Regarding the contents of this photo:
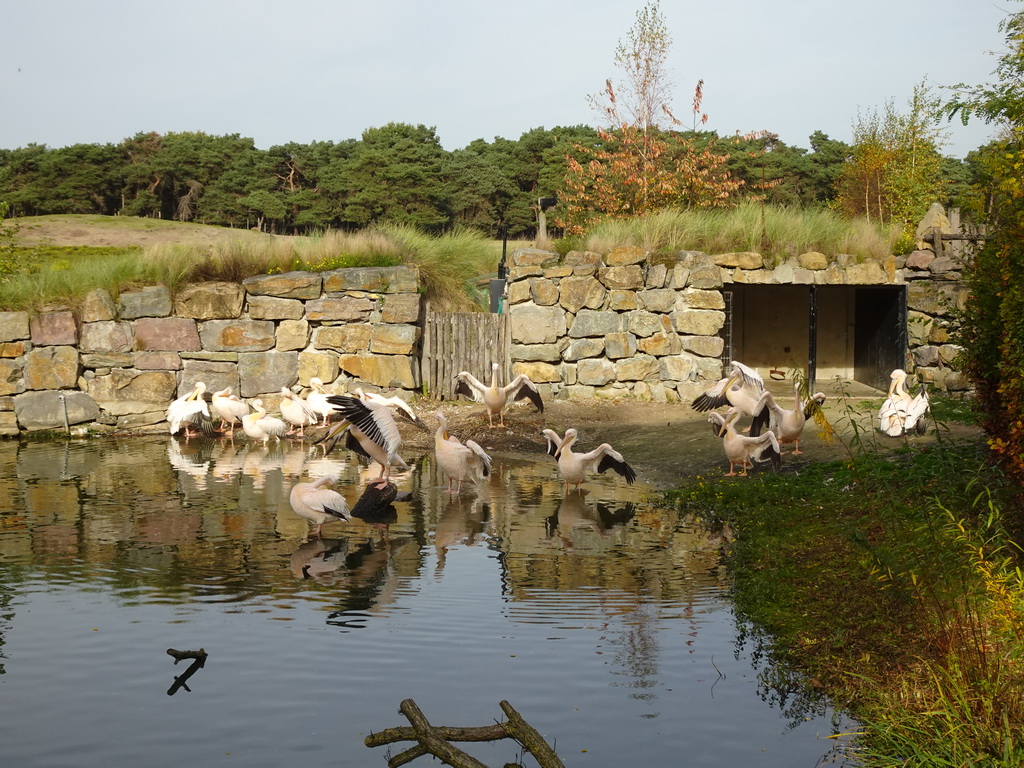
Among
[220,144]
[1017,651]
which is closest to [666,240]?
[1017,651]

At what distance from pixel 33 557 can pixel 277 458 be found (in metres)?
5.55

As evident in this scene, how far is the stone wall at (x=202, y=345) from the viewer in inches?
630

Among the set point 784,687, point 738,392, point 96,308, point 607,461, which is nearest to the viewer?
point 784,687

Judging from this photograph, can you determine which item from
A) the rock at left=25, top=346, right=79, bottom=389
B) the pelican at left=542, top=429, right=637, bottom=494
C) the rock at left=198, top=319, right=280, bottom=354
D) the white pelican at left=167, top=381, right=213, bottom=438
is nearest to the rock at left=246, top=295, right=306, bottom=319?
the rock at left=198, top=319, right=280, bottom=354

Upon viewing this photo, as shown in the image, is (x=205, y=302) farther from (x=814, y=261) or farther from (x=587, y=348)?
(x=814, y=261)

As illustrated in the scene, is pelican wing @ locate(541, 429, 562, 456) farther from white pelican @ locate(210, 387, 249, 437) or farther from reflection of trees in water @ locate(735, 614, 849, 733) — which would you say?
white pelican @ locate(210, 387, 249, 437)

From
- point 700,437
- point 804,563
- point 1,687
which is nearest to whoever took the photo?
point 1,687

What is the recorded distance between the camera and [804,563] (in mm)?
6914

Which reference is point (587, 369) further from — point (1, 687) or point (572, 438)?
point (1, 687)

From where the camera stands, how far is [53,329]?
16.1 m

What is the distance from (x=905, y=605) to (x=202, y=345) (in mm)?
13497

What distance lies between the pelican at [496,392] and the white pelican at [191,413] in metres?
4.01

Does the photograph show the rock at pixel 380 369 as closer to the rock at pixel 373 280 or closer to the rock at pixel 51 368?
the rock at pixel 373 280

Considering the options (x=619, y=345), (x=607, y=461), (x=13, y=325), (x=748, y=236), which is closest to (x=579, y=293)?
(x=619, y=345)
